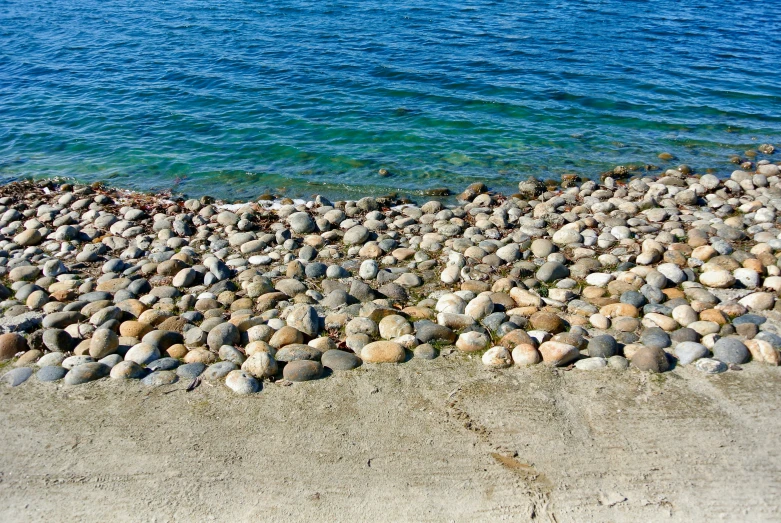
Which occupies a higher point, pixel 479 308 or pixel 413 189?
pixel 479 308

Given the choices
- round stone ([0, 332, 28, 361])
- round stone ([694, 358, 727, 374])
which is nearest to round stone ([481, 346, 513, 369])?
round stone ([694, 358, 727, 374])

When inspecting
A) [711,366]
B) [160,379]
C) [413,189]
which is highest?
[711,366]

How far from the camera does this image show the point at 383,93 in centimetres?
1286

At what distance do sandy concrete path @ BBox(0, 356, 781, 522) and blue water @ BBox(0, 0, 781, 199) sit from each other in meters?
5.15

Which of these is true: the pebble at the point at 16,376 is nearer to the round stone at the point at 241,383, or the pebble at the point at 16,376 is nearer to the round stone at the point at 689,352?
the round stone at the point at 241,383

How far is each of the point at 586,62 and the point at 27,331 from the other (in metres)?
12.7

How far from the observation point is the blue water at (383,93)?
10188mm

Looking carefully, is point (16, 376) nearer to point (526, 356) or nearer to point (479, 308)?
point (479, 308)

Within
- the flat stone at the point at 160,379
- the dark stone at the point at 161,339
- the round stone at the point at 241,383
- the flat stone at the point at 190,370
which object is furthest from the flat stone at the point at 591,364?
the dark stone at the point at 161,339

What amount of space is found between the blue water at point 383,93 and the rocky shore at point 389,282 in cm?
147

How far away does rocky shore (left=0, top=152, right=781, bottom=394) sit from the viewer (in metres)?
4.81

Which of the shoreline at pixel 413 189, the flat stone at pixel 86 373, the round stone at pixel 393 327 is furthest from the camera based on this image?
the shoreline at pixel 413 189

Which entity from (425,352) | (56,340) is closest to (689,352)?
(425,352)

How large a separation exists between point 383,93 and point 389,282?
7.57 metres
